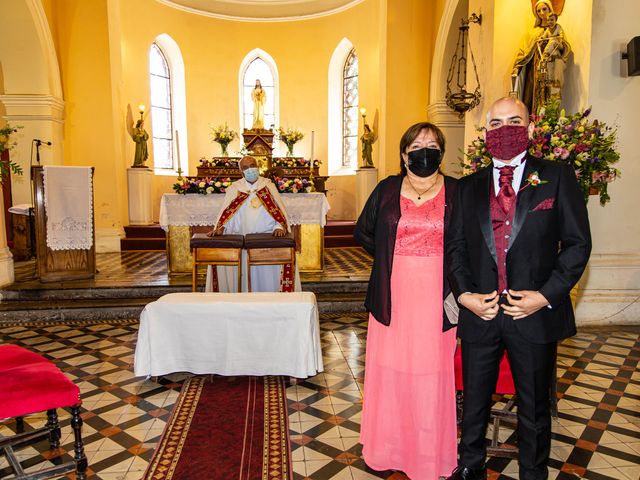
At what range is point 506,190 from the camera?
89.6 inches

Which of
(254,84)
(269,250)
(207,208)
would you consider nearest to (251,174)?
(269,250)

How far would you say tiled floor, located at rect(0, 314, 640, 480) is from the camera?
3.06 meters

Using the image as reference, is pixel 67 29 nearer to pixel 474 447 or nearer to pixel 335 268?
pixel 335 268

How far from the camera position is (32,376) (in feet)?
9.20

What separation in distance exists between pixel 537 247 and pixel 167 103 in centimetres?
1464

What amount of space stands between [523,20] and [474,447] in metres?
6.73

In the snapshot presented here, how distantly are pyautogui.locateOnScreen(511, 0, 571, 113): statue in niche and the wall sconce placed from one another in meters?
0.72

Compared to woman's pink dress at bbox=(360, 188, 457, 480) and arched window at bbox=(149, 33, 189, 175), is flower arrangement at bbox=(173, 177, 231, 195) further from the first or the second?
arched window at bbox=(149, 33, 189, 175)

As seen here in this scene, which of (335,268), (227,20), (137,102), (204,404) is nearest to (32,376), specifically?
(204,404)

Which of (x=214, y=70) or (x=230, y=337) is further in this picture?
(x=214, y=70)

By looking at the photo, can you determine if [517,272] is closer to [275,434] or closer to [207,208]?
[275,434]

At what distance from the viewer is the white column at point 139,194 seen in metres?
11.9

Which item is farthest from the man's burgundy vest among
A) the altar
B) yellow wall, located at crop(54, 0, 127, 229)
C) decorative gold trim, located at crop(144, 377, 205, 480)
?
yellow wall, located at crop(54, 0, 127, 229)

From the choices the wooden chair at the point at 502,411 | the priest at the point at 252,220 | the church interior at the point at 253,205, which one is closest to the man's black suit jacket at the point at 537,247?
the wooden chair at the point at 502,411
